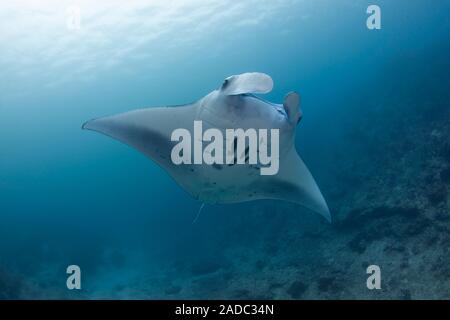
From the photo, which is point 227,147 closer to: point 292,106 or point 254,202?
point 292,106

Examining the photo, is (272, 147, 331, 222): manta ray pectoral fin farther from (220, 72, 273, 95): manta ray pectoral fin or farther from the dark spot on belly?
(220, 72, 273, 95): manta ray pectoral fin

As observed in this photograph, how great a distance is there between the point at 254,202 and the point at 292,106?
1471 cm

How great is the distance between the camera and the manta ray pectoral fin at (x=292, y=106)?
12.4 ft

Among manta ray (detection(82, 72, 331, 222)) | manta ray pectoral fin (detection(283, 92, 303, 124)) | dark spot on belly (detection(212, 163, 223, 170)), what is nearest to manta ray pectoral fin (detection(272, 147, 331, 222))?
manta ray (detection(82, 72, 331, 222))

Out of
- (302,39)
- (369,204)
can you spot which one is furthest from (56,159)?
(369,204)

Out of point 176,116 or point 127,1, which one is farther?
point 127,1

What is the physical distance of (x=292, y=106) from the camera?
3889 mm

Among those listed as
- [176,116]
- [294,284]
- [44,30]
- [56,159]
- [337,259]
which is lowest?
[294,284]

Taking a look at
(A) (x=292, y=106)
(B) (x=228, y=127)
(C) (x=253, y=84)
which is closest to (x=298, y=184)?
(A) (x=292, y=106)

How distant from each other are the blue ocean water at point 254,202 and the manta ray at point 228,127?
3.38 meters

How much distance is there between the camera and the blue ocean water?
28.6 ft
